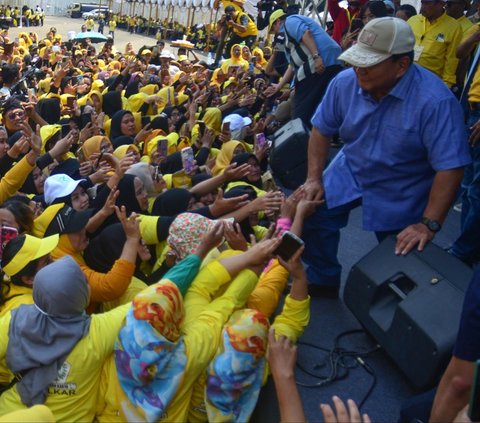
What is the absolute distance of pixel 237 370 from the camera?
2.65 meters

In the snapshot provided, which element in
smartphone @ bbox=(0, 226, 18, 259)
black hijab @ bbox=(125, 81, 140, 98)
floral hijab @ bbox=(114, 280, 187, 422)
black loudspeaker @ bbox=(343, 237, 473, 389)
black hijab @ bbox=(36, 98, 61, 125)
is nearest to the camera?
floral hijab @ bbox=(114, 280, 187, 422)

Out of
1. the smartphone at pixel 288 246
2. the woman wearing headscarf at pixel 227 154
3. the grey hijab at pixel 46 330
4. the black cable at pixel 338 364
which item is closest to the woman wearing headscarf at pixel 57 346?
the grey hijab at pixel 46 330

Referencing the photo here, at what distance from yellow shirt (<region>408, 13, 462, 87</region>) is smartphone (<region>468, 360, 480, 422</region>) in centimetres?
486

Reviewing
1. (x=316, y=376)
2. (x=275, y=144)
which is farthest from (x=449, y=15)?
(x=316, y=376)

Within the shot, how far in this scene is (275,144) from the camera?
4887 millimetres

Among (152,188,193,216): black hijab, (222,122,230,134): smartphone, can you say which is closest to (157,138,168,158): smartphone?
(222,122,230,134): smartphone

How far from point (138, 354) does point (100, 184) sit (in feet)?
9.91

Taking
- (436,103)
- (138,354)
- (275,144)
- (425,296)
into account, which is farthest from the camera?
(275,144)

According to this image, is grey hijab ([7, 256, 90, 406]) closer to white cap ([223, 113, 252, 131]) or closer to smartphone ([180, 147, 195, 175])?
smartphone ([180, 147, 195, 175])

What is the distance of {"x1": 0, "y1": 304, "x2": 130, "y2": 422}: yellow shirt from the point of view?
2668 millimetres

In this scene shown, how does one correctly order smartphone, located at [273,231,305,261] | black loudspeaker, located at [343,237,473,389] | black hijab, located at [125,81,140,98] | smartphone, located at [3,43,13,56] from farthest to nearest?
1. smartphone, located at [3,43,13,56]
2. black hijab, located at [125,81,140,98]
3. smartphone, located at [273,231,305,261]
4. black loudspeaker, located at [343,237,473,389]

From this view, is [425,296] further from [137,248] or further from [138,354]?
[137,248]

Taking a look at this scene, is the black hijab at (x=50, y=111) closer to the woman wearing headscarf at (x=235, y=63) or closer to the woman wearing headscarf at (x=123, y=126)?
the woman wearing headscarf at (x=123, y=126)

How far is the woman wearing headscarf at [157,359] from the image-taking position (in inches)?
98.4
